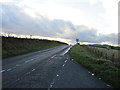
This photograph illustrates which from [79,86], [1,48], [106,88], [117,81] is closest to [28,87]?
[79,86]

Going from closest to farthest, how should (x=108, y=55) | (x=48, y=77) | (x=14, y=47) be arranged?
(x=48, y=77), (x=108, y=55), (x=14, y=47)

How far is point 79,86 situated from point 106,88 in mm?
1433

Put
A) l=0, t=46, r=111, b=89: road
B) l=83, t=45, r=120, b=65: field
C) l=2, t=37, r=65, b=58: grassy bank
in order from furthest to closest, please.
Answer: l=2, t=37, r=65, b=58: grassy bank < l=83, t=45, r=120, b=65: field < l=0, t=46, r=111, b=89: road

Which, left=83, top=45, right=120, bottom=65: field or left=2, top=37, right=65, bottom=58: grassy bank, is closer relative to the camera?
left=83, top=45, right=120, bottom=65: field

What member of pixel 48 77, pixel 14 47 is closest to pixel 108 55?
pixel 14 47

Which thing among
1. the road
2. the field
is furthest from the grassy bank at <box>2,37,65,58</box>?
the field

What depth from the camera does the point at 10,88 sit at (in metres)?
10.4

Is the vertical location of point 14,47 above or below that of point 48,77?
above

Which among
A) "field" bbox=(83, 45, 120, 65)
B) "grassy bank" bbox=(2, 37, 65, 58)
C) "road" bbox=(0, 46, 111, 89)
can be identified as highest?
"grassy bank" bbox=(2, 37, 65, 58)

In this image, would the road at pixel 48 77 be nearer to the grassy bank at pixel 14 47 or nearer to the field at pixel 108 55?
the field at pixel 108 55

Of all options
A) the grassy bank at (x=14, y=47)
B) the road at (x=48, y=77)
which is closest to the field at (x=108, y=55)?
the road at (x=48, y=77)

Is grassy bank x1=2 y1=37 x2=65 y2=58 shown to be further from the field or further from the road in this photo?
the field

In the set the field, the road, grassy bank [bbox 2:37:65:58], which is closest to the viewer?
the road

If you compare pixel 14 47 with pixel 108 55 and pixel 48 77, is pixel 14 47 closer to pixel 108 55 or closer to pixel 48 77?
pixel 108 55
